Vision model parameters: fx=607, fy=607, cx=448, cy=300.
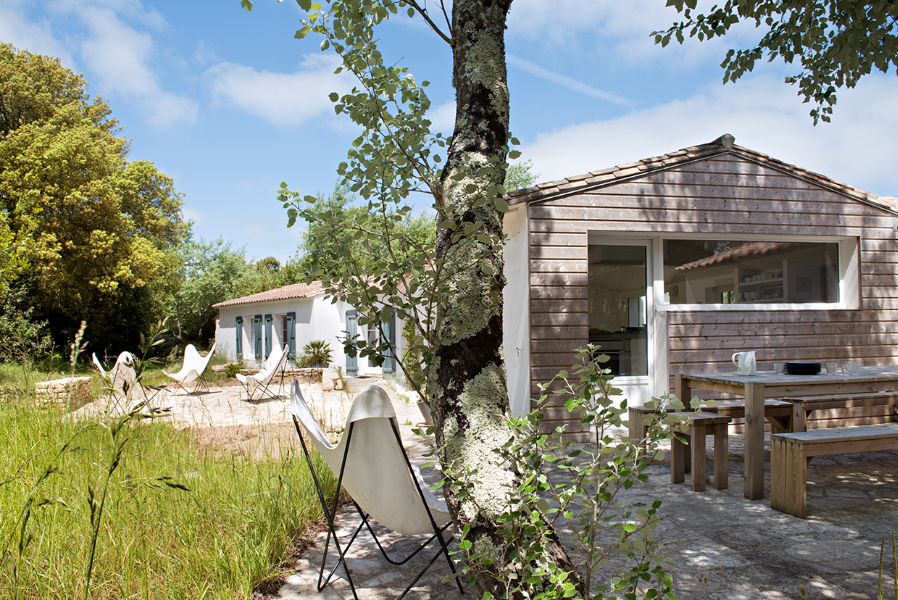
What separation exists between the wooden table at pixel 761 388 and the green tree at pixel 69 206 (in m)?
18.4

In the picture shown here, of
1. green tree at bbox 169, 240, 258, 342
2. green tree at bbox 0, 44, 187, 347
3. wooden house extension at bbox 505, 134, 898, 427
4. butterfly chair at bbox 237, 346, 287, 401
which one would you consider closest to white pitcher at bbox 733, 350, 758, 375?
wooden house extension at bbox 505, 134, 898, 427

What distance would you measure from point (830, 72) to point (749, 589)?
15.9ft

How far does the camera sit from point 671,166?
23.1ft

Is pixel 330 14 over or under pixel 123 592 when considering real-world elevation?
over

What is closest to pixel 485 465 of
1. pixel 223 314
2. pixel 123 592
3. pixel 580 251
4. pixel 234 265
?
pixel 123 592

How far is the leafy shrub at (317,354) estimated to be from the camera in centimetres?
1741

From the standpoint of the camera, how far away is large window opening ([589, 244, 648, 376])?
688 cm

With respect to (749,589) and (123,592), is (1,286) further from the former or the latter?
(749,589)

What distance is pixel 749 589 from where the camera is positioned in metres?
2.71

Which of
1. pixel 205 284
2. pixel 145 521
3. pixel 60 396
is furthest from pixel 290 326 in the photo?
pixel 145 521

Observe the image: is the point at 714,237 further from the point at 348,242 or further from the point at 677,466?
the point at 348,242

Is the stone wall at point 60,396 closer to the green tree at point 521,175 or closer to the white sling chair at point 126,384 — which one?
the white sling chair at point 126,384

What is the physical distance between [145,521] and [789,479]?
370cm

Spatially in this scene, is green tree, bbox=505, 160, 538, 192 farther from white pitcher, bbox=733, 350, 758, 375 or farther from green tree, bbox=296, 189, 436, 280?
green tree, bbox=296, 189, 436, 280
